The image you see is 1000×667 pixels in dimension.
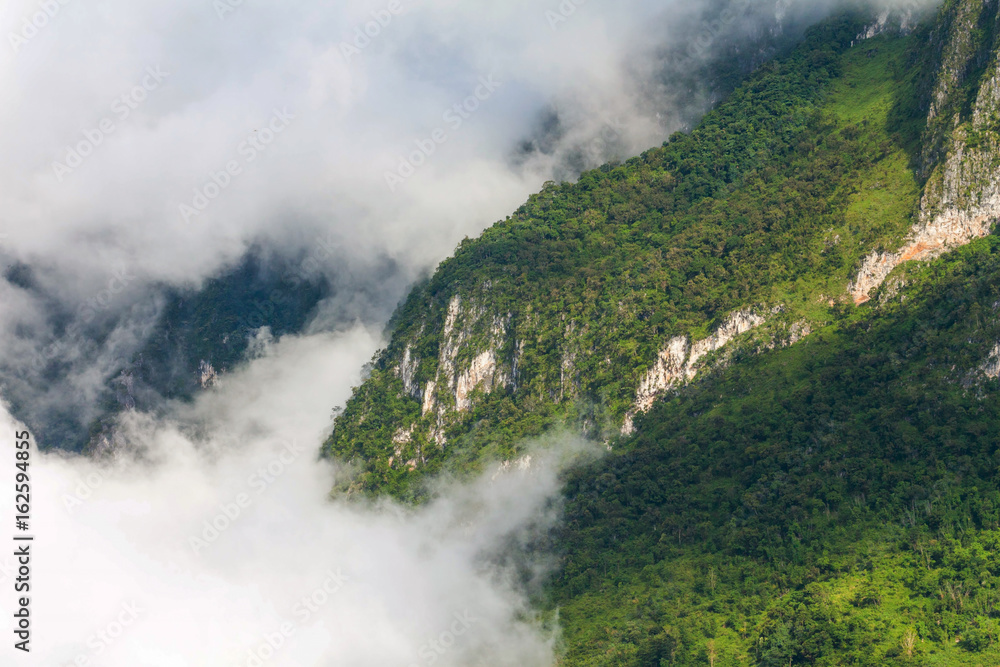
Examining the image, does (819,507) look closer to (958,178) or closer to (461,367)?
(958,178)

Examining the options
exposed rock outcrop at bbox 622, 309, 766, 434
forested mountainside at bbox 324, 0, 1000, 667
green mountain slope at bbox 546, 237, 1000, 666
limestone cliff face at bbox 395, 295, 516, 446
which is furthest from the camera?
limestone cliff face at bbox 395, 295, 516, 446

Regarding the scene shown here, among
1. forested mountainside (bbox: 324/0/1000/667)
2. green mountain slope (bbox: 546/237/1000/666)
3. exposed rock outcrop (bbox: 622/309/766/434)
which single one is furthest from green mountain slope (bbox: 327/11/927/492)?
green mountain slope (bbox: 546/237/1000/666)

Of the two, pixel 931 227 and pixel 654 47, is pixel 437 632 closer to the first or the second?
pixel 931 227

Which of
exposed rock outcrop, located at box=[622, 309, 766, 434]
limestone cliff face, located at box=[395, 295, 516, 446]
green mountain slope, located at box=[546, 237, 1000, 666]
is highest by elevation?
limestone cliff face, located at box=[395, 295, 516, 446]

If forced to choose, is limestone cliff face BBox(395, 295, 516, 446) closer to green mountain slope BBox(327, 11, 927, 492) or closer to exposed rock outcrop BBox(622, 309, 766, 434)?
green mountain slope BBox(327, 11, 927, 492)

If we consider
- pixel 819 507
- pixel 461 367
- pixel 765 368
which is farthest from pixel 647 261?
pixel 819 507

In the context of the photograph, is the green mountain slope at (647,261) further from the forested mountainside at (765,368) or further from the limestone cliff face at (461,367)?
the forested mountainside at (765,368)
